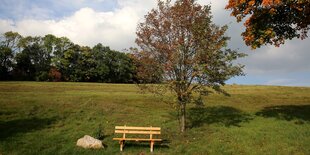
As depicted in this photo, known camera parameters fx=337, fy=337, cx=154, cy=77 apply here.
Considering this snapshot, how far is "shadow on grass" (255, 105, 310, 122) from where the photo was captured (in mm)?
32250

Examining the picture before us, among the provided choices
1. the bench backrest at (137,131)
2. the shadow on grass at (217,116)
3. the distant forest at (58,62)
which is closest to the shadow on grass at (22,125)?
the bench backrest at (137,131)

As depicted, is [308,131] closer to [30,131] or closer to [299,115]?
[299,115]

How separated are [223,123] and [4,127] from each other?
18.4m

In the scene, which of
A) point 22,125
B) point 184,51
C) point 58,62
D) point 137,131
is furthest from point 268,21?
point 58,62

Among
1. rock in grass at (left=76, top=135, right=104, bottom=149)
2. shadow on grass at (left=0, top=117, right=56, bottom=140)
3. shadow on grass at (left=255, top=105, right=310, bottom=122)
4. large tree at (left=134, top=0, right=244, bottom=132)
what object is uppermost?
large tree at (left=134, top=0, right=244, bottom=132)

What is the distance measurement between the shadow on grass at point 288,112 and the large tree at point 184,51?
951 cm

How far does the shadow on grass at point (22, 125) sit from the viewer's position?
1006 inches

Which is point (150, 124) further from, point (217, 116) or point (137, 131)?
point (217, 116)

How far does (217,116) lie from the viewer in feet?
110

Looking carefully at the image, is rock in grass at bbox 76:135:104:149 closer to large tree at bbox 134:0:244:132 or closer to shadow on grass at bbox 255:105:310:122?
large tree at bbox 134:0:244:132

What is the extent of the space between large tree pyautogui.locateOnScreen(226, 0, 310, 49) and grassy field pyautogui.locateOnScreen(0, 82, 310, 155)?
7.55 meters

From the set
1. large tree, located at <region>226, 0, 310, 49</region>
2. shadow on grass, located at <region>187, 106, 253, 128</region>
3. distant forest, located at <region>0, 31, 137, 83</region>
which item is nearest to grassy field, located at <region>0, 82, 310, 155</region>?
shadow on grass, located at <region>187, 106, 253, 128</region>

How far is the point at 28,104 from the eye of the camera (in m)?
35.1

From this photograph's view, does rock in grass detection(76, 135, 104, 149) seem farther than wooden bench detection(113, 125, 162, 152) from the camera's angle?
No
